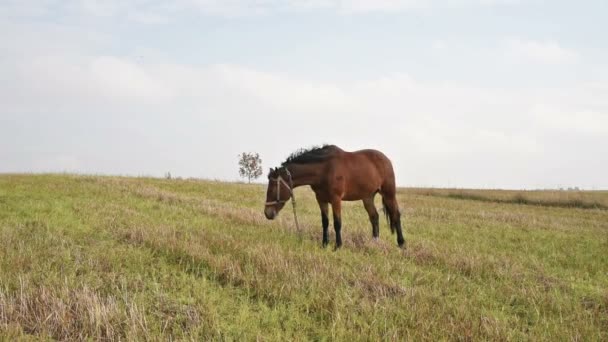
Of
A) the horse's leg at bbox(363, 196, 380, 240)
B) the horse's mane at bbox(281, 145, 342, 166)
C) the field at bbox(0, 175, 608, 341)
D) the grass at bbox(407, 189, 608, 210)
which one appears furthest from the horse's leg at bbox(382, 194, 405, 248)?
the grass at bbox(407, 189, 608, 210)

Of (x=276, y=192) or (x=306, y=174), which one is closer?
(x=276, y=192)

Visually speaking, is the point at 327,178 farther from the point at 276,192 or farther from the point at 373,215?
the point at 373,215

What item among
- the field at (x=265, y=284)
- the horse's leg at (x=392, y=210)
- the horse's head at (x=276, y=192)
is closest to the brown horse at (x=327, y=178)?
the horse's head at (x=276, y=192)

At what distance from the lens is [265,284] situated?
23.0 ft

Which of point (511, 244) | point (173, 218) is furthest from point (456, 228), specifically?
point (173, 218)

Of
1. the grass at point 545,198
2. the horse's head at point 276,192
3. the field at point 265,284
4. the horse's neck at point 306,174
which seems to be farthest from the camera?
the grass at point 545,198

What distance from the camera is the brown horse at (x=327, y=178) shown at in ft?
36.7

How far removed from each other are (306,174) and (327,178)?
1.72 ft

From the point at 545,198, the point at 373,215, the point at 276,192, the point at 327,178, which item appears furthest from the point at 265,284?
the point at 545,198

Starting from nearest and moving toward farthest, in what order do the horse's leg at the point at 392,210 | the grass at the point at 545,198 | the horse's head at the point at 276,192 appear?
1. the horse's head at the point at 276,192
2. the horse's leg at the point at 392,210
3. the grass at the point at 545,198

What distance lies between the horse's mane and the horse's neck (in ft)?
0.54

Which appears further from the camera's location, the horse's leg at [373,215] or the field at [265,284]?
the horse's leg at [373,215]

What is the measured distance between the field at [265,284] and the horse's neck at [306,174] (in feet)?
4.93

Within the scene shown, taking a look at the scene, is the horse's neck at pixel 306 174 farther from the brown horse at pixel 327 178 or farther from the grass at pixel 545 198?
the grass at pixel 545 198
